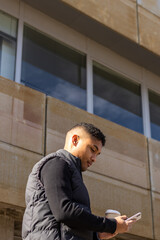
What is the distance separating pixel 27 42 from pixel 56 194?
6.63 metres

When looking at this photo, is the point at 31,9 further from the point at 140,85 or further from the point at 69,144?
the point at 69,144

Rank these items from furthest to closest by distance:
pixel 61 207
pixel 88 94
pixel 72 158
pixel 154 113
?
pixel 154 113 → pixel 88 94 → pixel 72 158 → pixel 61 207

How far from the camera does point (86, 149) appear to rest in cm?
345

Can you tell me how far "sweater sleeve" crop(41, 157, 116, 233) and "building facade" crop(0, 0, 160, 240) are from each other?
446 centimetres

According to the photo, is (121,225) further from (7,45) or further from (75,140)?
(7,45)

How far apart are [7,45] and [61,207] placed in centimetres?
630

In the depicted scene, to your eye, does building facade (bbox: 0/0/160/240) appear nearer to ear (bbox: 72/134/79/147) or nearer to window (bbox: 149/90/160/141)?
window (bbox: 149/90/160/141)

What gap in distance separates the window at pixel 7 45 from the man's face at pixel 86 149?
17.8ft

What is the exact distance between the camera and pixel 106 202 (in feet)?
29.6

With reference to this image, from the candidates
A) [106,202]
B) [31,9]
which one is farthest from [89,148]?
[31,9]

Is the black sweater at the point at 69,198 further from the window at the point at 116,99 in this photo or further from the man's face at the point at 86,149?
the window at the point at 116,99

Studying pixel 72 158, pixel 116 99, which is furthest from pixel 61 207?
pixel 116 99

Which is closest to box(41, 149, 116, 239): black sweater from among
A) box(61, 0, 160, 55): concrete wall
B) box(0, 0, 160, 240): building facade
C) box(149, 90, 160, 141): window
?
box(0, 0, 160, 240): building facade

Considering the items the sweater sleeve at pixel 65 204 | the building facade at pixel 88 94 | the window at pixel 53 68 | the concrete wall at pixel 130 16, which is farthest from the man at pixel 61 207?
the concrete wall at pixel 130 16
